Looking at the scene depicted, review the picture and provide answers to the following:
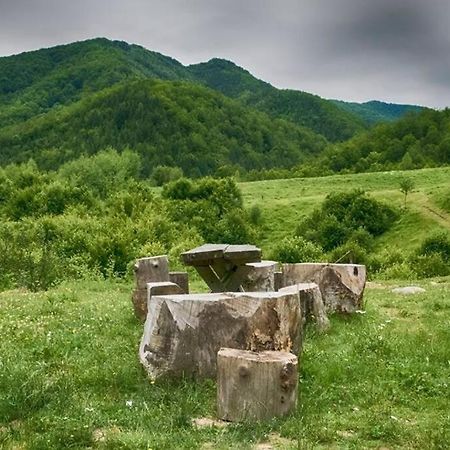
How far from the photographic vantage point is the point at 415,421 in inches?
291

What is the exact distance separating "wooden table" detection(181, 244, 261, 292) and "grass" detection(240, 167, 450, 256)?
4926 centimetres

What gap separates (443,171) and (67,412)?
3341 inches

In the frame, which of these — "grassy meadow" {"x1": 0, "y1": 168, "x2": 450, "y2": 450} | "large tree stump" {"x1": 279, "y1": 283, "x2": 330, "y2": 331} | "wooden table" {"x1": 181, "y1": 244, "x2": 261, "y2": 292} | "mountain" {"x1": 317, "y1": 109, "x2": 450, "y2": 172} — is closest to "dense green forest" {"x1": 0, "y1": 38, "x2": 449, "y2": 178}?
"mountain" {"x1": 317, "y1": 109, "x2": 450, "y2": 172}

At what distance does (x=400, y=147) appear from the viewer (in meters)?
139

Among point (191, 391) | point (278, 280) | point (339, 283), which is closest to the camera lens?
point (191, 391)

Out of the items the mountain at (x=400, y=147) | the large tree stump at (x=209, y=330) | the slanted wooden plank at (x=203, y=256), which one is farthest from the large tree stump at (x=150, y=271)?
the mountain at (x=400, y=147)

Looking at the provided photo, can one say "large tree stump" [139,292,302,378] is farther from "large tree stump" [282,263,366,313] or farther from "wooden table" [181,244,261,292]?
"large tree stump" [282,263,366,313]

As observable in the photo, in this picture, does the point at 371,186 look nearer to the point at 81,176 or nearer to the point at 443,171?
the point at 443,171

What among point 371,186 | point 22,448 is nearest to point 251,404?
point 22,448

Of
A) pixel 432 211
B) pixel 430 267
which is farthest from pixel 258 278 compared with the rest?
pixel 432 211

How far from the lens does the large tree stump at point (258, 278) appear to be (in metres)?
13.6

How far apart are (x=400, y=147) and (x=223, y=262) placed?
132m

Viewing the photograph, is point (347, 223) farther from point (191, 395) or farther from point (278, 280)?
point (191, 395)

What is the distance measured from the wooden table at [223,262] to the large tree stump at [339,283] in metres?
2.09
